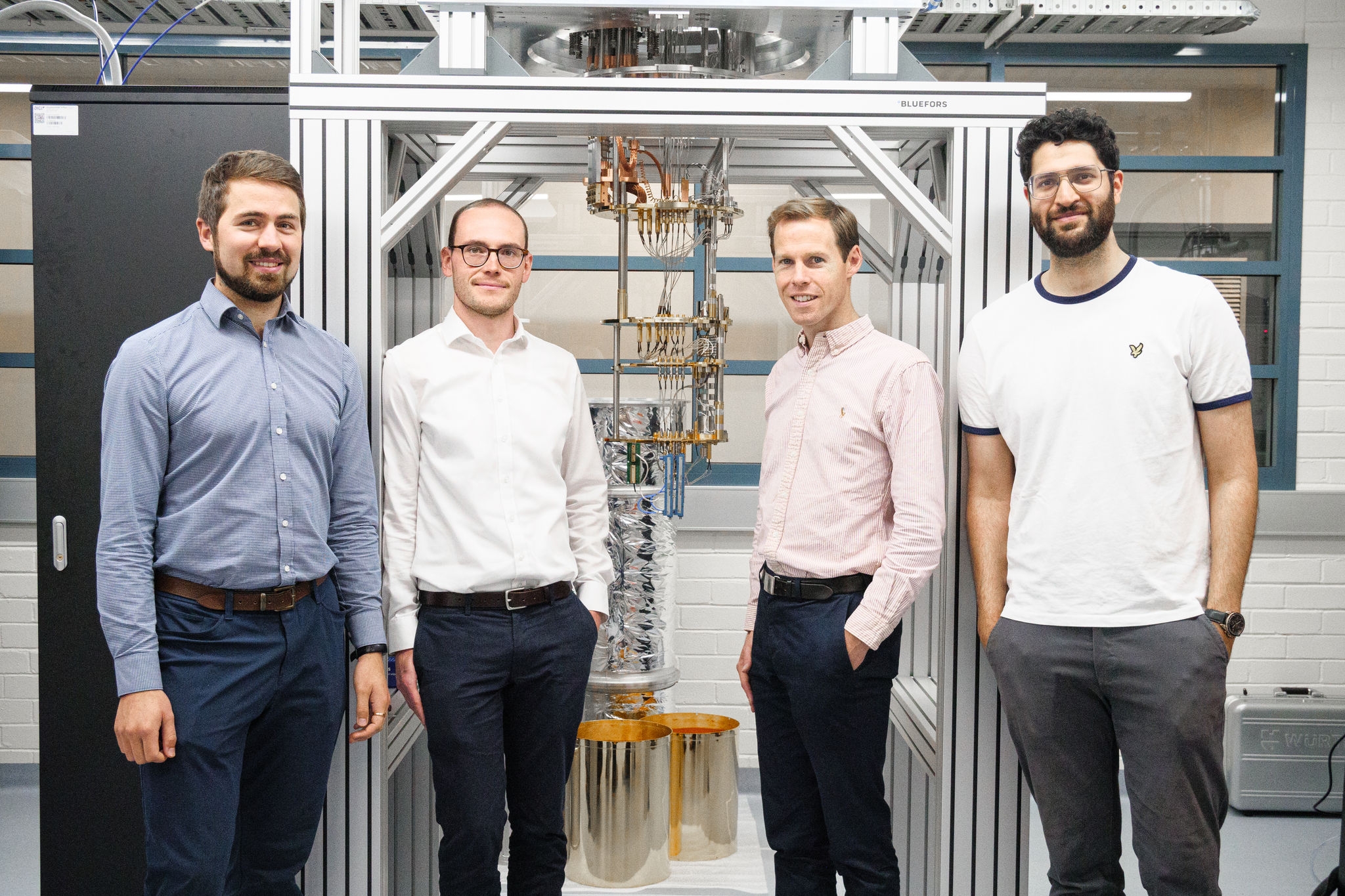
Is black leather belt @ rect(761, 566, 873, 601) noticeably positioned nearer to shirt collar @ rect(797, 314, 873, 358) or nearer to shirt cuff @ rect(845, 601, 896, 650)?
shirt cuff @ rect(845, 601, 896, 650)

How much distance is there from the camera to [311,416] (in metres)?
1.96

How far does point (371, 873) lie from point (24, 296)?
3410mm

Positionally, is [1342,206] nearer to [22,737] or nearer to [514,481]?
[514,481]

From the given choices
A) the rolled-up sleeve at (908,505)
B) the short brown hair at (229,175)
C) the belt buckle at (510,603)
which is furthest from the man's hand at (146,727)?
the rolled-up sleeve at (908,505)

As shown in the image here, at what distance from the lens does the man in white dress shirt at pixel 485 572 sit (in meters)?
2.11

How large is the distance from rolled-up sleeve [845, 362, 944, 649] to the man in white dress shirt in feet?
2.06

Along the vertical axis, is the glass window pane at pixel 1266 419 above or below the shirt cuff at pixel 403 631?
above

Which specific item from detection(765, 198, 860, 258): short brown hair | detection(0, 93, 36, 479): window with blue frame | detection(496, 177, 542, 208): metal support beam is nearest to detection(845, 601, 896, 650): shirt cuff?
detection(765, 198, 860, 258): short brown hair

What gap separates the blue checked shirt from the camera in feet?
5.82

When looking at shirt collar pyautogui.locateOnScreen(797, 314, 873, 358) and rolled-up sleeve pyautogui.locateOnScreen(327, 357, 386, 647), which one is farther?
shirt collar pyautogui.locateOnScreen(797, 314, 873, 358)

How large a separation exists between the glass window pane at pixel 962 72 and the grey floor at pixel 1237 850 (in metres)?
3.11

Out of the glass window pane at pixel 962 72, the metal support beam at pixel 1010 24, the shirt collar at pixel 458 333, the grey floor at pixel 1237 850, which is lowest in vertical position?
the grey floor at pixel 1237 850

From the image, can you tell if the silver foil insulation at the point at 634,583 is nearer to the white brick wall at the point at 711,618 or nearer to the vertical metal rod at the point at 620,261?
the vertical metal rod at the point at 620,261

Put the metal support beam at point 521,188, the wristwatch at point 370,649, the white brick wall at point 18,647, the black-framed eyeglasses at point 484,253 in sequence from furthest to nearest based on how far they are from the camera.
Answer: the white brick wall at point 18,647 < the metal support beam at point 521,188 < the black-framed eyeglasses at point 484,253 < the wristwatch at point 370,649
